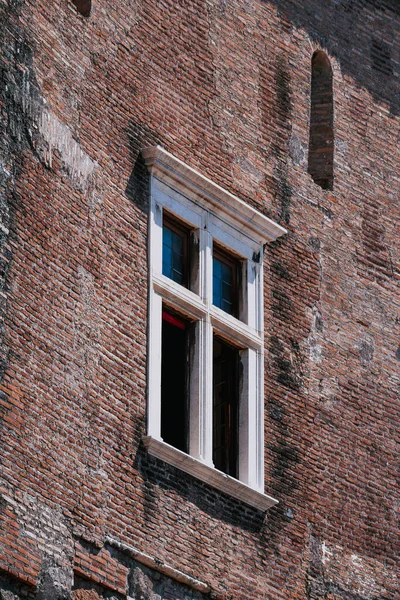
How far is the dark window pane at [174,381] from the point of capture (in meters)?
18.4

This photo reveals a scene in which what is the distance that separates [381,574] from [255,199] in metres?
3.61

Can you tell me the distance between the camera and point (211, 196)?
19.4 metres

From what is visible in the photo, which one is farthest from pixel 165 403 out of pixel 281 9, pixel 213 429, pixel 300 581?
pixel 281 9

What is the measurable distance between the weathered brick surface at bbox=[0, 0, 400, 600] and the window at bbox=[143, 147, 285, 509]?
0.55ft

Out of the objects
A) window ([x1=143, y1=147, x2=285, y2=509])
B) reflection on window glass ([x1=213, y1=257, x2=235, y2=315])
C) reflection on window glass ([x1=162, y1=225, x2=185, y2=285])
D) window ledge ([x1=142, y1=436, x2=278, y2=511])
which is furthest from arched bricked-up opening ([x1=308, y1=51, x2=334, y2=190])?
window ledge ([x1=142, y1=436, x2=278, y2=511])

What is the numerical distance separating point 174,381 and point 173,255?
3.84ft

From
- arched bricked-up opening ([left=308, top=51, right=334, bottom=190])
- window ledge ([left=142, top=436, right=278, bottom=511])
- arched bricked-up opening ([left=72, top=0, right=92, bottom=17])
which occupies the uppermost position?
arched bricked-up opening ([left=308, top=51, right=334, bottom=190])

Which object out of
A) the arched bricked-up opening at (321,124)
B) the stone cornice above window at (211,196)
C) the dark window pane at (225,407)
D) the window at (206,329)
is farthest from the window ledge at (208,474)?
the arched bricked-up opening at (321,124)

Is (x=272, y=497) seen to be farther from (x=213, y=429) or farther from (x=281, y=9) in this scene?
(x=281, y=9)

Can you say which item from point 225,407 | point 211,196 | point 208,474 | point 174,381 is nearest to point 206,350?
point 174,381

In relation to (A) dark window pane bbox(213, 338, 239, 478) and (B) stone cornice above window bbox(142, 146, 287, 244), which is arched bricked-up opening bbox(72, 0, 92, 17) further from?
(A) dark window pane bbox(213, 338, 239, 478)

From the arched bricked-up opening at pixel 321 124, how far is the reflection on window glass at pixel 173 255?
248 cm

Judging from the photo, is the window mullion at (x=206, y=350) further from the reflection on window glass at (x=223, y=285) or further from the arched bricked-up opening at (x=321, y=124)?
the arched bricked-up opening at (x=321, y=124)

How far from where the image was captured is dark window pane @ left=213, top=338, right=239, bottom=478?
1886 centimetres
